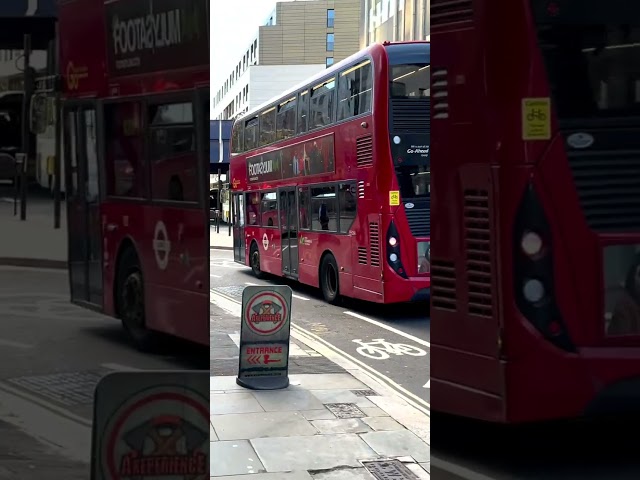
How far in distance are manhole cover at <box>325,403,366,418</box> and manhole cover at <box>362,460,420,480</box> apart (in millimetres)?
1034

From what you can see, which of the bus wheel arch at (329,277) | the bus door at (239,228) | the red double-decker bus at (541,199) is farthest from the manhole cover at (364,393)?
the bus door at (239,228)

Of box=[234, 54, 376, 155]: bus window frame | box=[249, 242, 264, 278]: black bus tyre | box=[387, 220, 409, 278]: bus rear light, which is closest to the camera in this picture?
box=[387, 220, 409, 278]: bus rear light

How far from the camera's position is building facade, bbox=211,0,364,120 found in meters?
9.73

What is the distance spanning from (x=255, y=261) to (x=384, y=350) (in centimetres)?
775

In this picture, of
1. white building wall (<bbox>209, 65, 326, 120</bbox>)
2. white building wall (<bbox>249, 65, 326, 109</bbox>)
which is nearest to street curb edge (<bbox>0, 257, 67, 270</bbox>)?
white building wall (<bbox>209, 65, 326, 120</bbox>)

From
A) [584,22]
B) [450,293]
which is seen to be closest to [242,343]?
[450,293]

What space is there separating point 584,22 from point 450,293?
102 centimetres

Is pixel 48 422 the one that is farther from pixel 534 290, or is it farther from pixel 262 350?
pixel 262 350

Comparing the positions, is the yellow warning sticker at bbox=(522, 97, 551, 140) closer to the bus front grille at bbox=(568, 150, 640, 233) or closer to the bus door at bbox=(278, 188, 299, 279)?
the bus front grille at bbox=(568, 150, 640, 233)

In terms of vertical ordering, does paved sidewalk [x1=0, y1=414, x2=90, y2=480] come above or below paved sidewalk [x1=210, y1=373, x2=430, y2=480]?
above

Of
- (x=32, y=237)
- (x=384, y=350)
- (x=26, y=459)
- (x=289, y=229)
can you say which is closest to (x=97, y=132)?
(x=32, y=237)

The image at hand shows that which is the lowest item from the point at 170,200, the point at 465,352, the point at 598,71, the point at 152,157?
the point at 465,352

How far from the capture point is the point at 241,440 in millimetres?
4844

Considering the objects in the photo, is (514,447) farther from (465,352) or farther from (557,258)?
(557,258)
